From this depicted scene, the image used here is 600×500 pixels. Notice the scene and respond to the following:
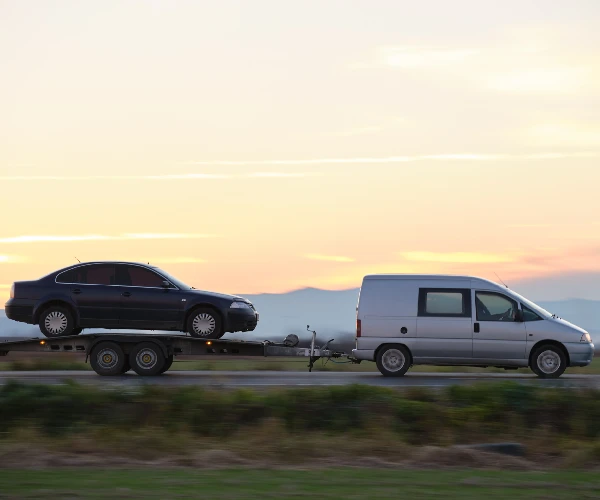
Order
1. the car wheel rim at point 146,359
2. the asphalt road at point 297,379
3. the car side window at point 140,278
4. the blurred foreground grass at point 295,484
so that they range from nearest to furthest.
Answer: the blurred foreground grass at point 295,484 → the asphalt road at point 297,379 → the car side window at point 140,278 → the car wheel rim at point 146,359

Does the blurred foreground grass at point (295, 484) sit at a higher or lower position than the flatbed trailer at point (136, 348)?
lower

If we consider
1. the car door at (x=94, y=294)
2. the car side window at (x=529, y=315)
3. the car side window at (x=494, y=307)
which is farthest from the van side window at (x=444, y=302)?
the car door at (x=94, y=294)

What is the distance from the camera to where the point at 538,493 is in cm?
836

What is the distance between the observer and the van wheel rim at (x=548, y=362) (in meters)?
19.8

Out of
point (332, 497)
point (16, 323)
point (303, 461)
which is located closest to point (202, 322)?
point (16, 323)

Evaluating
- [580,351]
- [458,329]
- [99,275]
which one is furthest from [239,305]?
[580,351]

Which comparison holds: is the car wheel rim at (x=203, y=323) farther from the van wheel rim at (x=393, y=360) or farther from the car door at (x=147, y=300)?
the van wheel rim at (x=393, y=360)

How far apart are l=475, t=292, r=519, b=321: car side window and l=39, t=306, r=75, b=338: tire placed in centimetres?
863

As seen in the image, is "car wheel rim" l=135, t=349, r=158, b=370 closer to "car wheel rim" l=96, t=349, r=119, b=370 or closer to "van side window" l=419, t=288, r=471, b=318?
"car wheel rim" l=96, t=349, r=119, b=370

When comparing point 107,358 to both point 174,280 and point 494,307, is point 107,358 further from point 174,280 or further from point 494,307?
point 494,307

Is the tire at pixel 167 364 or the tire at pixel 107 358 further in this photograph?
the tire at pixel 167 364

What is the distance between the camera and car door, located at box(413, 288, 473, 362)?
1988 centimetres

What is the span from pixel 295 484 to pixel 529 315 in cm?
1229

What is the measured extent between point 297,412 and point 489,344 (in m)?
8.70
